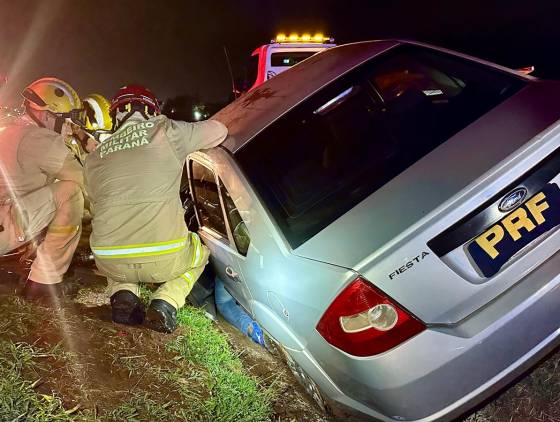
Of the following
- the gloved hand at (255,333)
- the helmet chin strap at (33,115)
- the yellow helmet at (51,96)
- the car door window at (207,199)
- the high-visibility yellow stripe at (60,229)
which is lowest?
the gloved hand at (255,333)

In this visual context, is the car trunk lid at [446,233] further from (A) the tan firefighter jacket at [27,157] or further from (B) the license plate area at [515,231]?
(A) the tan firefighter jacket at [27,157]

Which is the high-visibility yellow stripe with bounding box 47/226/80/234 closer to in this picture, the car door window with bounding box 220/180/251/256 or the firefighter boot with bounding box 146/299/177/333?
the firefighter boot with bounding box 146/299/177/333

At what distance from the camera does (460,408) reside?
1.81m

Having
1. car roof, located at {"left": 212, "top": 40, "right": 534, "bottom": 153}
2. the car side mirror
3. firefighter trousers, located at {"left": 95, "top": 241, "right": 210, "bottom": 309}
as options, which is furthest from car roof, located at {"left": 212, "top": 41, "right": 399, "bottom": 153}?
firefighter trousers, located at {"left": 95, "top": 241, "right": 210, "bottom": 309}

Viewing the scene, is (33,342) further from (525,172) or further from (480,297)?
(525,172)

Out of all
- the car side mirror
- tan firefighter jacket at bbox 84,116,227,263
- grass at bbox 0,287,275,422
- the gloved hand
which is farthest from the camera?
the gloved hand

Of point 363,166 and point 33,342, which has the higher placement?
point 363,166

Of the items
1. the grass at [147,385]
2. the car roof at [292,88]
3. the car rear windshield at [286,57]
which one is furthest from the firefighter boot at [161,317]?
the car rear windshield at [286,57]

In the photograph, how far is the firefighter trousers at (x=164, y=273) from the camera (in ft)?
10.4

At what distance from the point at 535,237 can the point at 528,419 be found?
1.05m

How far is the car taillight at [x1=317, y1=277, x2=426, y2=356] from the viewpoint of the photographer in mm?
1750

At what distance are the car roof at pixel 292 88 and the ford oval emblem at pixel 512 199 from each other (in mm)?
1097

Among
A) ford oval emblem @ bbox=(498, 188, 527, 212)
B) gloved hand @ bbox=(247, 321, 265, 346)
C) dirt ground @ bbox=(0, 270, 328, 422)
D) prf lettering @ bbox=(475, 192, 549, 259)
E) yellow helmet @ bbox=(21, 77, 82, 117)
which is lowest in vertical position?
gloved hand @ bbox=(247, 321, 265, 346)

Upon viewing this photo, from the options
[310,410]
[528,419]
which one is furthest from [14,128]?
[528,419]
